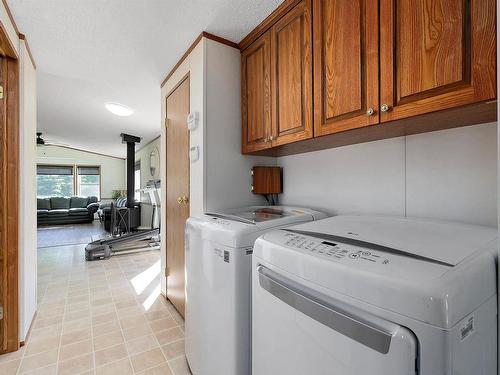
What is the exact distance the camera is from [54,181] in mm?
8562

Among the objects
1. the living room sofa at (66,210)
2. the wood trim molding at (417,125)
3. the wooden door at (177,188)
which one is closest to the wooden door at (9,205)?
the wooden door at (177,188)

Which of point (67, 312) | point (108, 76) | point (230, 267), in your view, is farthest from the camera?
point (108, 76)

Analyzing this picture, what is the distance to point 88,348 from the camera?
5.71 feet

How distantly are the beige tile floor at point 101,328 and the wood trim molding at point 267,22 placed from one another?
216 centimetres

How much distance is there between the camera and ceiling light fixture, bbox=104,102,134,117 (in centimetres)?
335

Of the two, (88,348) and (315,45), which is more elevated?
(315,45)

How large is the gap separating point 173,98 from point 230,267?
1.76 metres

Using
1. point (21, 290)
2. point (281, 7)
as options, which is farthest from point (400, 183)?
point (21, 290)

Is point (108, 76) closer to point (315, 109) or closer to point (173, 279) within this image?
point (173, 279)

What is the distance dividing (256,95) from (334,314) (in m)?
1.42

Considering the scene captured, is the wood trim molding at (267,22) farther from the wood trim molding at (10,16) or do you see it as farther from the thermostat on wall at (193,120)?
the wood trim molding at (10,16)

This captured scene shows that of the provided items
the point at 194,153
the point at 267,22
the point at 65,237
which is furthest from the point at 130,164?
the point at 267,22

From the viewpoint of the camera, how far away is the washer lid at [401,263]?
0.50 meters

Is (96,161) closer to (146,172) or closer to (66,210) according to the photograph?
(66,210)
